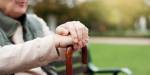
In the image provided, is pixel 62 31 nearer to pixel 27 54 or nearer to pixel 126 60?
pixel 27 54

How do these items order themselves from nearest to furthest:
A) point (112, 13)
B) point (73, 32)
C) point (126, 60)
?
point (73, 32) < point (126, 60) < point (112, 13)

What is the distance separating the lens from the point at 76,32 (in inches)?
81.3

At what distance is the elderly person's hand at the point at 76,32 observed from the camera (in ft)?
6.72

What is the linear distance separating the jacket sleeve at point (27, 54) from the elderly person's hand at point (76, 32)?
57mm

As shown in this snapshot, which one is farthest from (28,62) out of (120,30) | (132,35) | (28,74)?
(120,30)

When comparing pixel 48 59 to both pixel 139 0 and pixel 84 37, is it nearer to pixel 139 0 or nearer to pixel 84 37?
pixel 84 37

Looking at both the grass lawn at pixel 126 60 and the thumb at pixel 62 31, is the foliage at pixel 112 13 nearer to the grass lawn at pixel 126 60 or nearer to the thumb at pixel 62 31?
the grass lawn at pixel 126 60

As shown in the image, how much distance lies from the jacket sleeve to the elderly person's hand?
0.06 m

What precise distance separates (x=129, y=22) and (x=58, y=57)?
45.2 metres

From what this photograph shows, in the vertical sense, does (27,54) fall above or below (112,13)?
above

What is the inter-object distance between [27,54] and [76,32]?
226mm

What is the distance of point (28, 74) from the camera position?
2654mm

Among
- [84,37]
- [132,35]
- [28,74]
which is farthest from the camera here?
[132,35]

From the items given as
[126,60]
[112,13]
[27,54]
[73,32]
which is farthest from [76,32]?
[112,13]
